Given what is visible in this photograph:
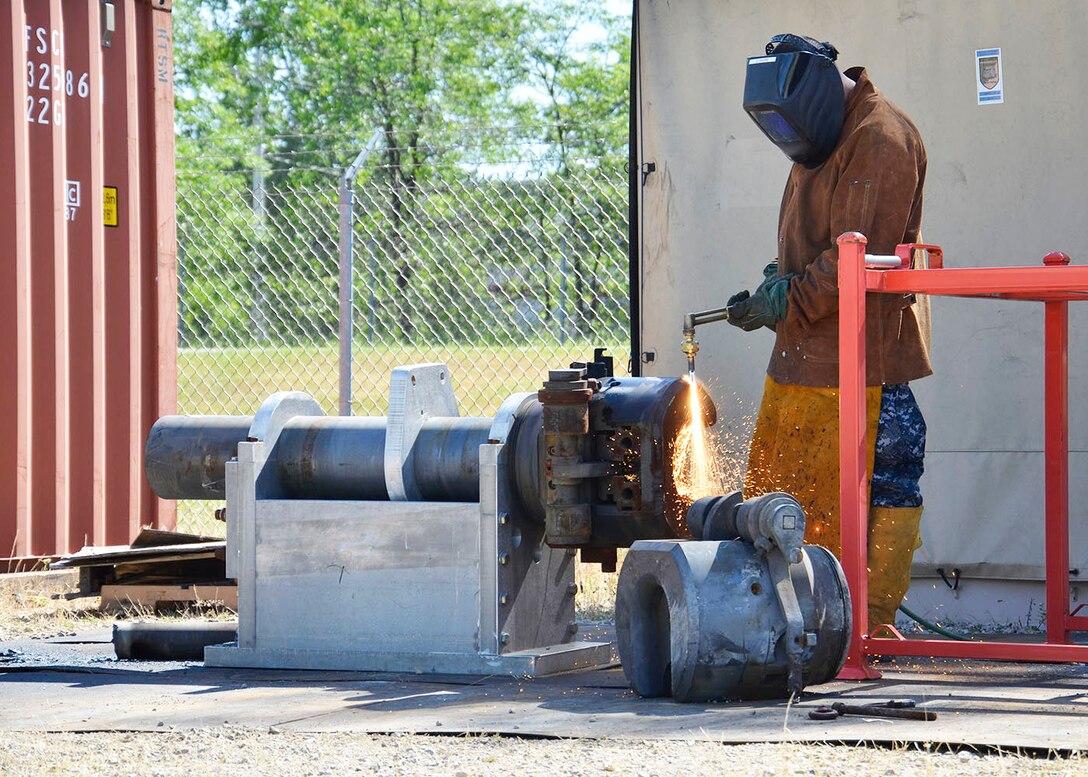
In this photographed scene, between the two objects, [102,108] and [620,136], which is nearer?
[102,108]

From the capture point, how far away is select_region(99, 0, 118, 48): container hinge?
826 cm

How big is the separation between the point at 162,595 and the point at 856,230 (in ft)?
11.5

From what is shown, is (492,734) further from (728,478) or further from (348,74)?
(348,74)

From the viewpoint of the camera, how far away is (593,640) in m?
6.02

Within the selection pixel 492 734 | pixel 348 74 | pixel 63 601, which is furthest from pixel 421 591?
pixel 348 74

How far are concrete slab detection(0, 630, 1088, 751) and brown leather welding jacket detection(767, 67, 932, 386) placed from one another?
1.01 metres

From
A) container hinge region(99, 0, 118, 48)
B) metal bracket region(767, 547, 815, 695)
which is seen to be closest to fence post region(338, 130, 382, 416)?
container hinge region(99, 0, 118, 48)

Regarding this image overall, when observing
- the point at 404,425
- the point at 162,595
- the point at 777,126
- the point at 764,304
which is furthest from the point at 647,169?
the point at 162,595

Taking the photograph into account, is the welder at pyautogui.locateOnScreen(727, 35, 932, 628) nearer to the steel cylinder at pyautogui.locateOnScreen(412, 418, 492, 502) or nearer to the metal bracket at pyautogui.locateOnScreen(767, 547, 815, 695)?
the metal bracket at pyautogui.locateOnScreen(767, 547, 815, 695)

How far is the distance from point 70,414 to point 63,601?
98 cm

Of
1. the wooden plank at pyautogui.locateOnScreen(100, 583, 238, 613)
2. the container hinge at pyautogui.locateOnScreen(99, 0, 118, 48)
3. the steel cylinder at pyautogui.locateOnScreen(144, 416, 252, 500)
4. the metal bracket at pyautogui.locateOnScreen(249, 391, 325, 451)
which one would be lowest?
the wooden plank at pyautogui.locateOnScreen(100, 583, 238, 613)

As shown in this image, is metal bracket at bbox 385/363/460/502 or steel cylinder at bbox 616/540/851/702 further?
metal bracket at bbox 385/363/460/502

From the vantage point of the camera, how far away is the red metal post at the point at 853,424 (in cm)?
484

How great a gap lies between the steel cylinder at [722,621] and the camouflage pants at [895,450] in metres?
0.71
